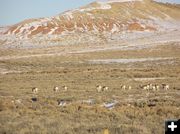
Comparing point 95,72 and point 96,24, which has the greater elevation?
point 95,72

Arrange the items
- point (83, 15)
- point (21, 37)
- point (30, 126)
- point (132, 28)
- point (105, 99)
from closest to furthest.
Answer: point (30, 126)
point (105, 99)
point (21, 37)
point (132, 28)
point (83, 15)

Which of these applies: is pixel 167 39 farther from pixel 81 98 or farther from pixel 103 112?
pixel 103 112

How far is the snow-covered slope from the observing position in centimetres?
10112

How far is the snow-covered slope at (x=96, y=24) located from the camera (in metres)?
101

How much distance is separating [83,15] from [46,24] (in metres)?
15.6

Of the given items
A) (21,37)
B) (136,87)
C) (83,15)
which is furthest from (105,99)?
(83,15)

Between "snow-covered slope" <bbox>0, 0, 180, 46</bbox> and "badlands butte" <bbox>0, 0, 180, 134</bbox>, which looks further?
"snow-covered slope" <bbox>0, 0, 180, 46</bbox>

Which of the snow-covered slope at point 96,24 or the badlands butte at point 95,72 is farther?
the snow-covered slope at point 96,24

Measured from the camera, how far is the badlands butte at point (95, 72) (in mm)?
15102

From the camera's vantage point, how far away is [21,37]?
338 ft

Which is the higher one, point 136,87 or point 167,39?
point 136,87

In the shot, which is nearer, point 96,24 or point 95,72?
point 95,72

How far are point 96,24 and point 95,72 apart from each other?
71.9m

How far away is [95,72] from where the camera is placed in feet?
137
